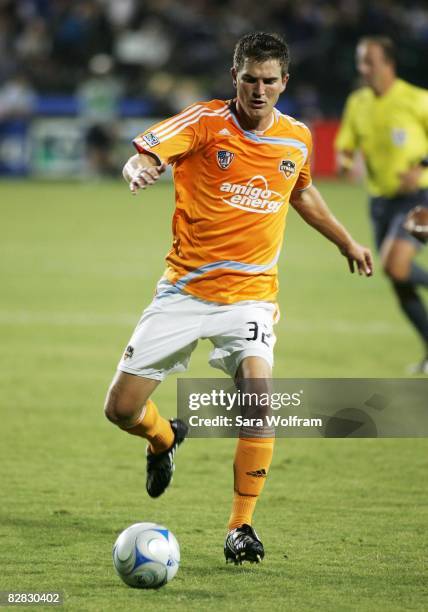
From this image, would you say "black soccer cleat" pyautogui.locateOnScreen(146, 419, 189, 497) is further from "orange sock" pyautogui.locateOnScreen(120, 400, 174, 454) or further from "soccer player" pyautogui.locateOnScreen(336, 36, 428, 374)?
"soccer player" pyautogui.locateOnScreen(336, 36, 428, 374)

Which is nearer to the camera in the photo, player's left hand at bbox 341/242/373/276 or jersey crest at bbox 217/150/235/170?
jersey crest at bbox 217/150/235/170

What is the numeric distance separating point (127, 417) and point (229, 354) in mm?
564

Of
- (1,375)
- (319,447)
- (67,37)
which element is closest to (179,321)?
(319,447)

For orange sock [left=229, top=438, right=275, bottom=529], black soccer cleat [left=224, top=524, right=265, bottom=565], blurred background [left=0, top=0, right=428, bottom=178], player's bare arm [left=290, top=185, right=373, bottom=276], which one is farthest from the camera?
blurred background [left=0, top=0, right=428, bottom=178]

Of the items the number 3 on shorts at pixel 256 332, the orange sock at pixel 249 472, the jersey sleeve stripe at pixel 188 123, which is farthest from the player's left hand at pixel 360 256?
the orange sock at pixel 249 472

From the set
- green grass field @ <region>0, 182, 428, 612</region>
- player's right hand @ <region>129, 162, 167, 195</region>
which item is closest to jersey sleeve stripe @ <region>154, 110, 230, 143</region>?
player's right hand @ <region>129, 162, 167, 195</region>

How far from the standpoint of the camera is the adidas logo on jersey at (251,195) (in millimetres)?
5125

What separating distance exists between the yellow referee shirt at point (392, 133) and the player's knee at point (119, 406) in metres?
4.77

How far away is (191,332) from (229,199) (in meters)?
0.59

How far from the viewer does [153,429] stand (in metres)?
5.62

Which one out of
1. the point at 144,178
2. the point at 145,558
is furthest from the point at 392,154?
the point at 145,558

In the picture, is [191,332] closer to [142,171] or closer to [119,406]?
[119,406]

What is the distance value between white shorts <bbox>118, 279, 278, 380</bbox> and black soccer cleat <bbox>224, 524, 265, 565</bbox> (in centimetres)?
72

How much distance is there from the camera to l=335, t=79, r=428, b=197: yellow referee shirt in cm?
948
